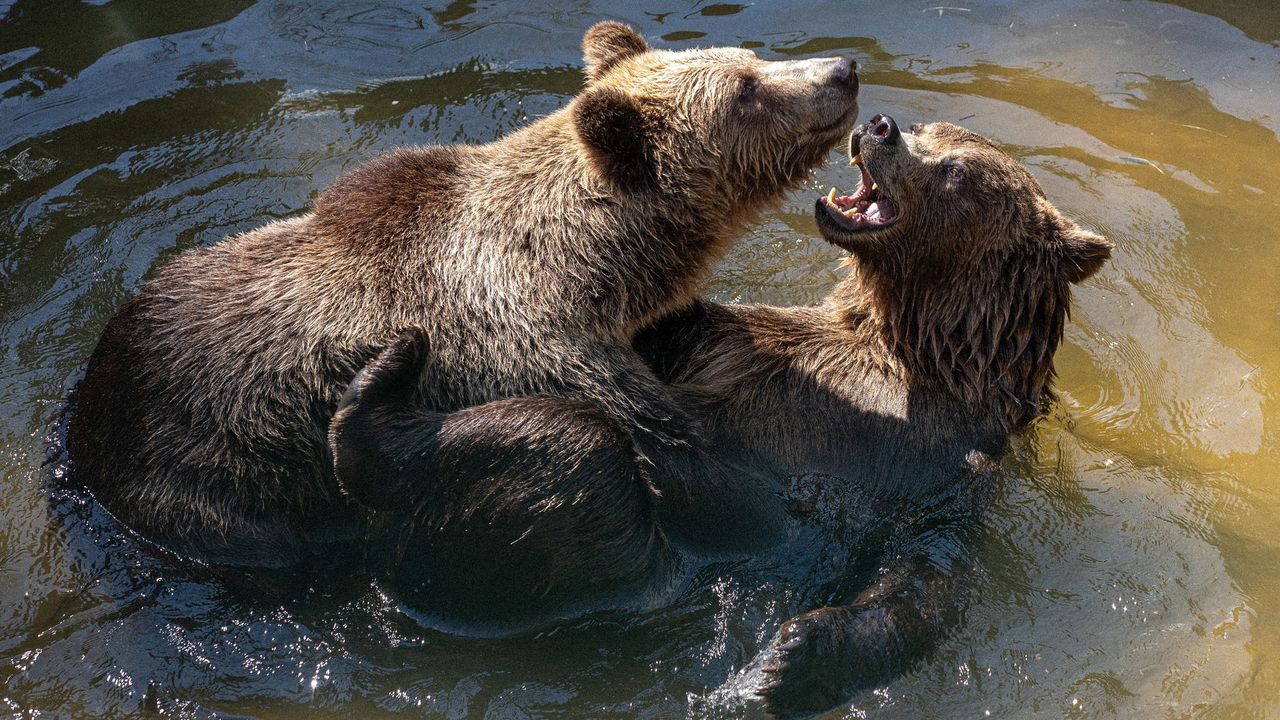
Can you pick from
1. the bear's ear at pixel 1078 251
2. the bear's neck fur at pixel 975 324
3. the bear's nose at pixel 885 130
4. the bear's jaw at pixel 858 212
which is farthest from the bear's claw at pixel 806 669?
the bear's nose at pixel 885 130

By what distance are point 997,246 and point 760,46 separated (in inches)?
183

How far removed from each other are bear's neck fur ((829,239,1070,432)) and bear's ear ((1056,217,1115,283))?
0.09 metres

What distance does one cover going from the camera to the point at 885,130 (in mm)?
6094

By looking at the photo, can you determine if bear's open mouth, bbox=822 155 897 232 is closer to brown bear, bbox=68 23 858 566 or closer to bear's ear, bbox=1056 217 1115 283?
brown bear, bbox=68 23 858 566

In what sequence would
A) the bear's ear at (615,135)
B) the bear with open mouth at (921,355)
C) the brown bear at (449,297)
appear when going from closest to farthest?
the brown bear at (449,297), the bear's ear at (615,135), the bear with open mouth at (921,355)

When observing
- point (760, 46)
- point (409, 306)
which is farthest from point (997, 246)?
point (760, 46)

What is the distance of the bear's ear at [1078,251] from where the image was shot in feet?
20.2

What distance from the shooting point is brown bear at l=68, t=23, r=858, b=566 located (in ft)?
18.1

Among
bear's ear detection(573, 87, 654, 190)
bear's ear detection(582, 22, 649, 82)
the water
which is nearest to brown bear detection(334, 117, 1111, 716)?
the water

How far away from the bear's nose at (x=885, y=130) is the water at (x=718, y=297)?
2.05 metres

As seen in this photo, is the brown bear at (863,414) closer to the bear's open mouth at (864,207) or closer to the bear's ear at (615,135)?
the bear's open mouth at (864,207)

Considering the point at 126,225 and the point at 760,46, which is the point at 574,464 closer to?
the point at 126,225

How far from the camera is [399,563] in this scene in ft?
18.6

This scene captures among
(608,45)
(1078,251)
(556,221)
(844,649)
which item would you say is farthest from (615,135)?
(844,649)
